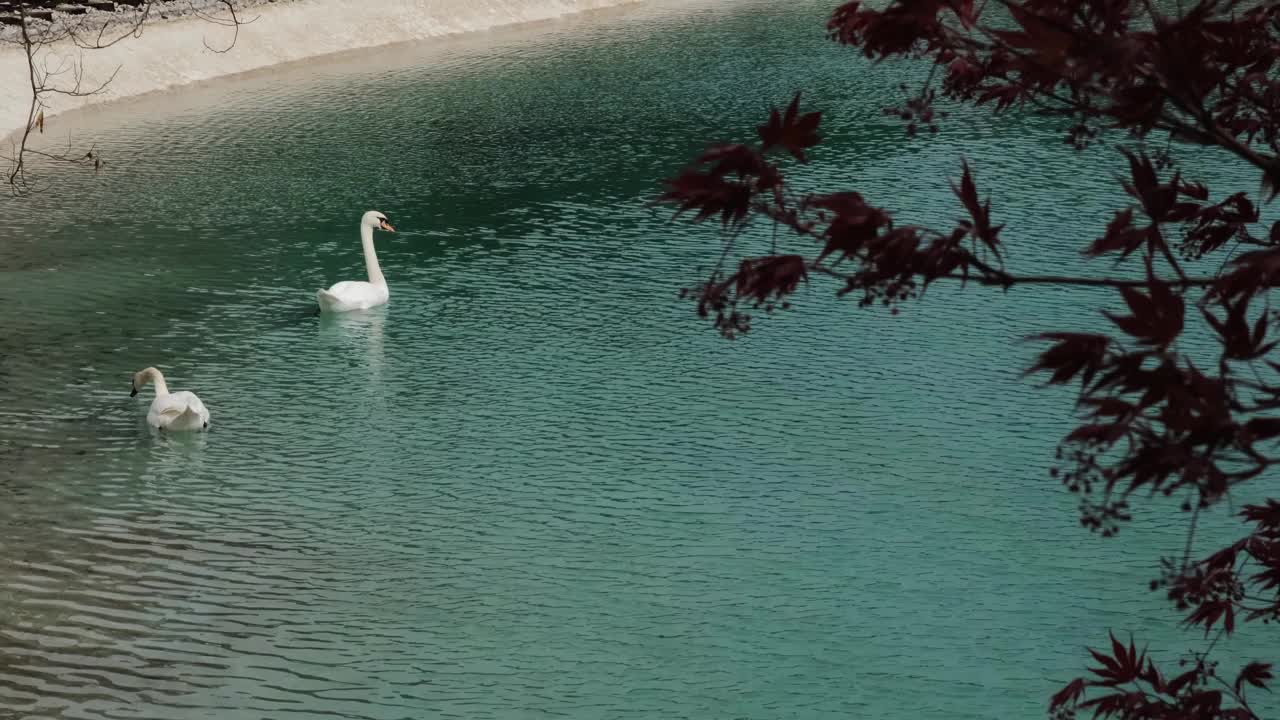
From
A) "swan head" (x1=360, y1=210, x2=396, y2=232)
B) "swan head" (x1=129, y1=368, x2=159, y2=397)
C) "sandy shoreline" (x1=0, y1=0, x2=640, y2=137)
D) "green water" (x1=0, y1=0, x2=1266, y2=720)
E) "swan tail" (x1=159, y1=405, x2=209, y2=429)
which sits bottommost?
"green water" (x1=0, y1=0, x2=1266, y2=720)

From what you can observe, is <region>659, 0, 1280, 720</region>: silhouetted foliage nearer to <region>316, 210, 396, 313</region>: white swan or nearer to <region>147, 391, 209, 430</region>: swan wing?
<region>147, 391, 209, 430</region>: swan wing

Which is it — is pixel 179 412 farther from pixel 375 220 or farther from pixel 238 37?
pixel 238 37

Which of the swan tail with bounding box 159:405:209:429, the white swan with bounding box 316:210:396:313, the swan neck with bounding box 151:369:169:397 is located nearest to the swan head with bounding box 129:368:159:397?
the swan neck with bounding box 151:369:169:397

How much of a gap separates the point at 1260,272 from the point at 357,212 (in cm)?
1601

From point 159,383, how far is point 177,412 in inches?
19.0

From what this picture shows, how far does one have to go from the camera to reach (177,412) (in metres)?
10.8

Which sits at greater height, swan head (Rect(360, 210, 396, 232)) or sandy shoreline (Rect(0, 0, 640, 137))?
sandy shoreline (Rect(0, 0, 640, 137))

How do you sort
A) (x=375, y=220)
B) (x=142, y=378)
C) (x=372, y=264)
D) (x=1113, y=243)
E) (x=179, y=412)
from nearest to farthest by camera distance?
(x=1113, y=243) < (x=179, y=412) < (x=142, y=378) < (x=372, y=264) < (x=375, y=220)

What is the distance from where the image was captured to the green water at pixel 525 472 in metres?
7.53

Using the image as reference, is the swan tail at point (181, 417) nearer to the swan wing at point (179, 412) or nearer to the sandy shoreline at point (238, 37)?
the swan wing at point (179, 412)

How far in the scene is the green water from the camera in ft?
24.7

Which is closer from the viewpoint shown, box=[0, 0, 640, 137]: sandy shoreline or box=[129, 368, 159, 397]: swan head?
box=[129, 368, 159, 397]: swan head

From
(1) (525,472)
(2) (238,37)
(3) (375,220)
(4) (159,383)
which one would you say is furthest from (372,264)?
(2) (238,37)

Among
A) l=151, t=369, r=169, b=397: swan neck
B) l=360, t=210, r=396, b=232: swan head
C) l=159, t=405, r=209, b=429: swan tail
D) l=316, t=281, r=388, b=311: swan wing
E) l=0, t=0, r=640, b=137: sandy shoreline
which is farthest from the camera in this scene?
l=0, t=0, r=640, b=137: sandy shoreline
